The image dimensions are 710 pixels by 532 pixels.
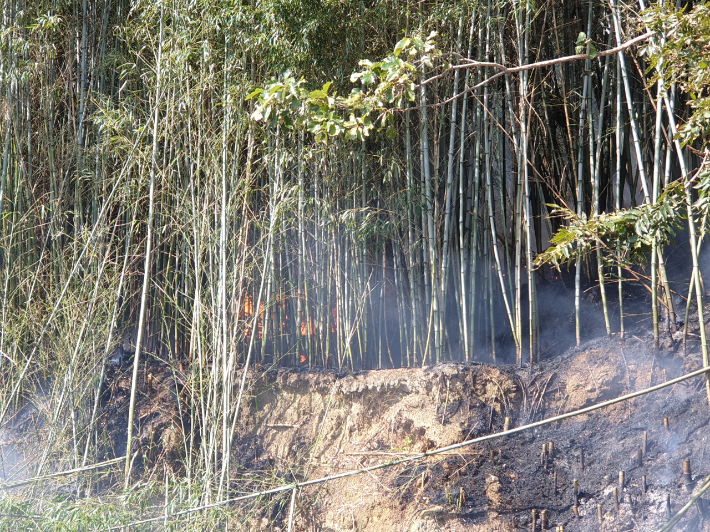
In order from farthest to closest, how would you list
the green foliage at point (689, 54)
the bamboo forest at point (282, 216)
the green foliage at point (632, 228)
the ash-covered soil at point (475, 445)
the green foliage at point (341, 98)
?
the bamboo forest at point (282, 216) < the ash-covered soil at point (475, 445) < the green foliage at point (341, 98) < the green foliage at point (632, 228) < the green foliage at point (689, 54)

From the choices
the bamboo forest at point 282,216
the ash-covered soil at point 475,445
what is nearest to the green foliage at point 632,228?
the bamboo forest at point 282,216

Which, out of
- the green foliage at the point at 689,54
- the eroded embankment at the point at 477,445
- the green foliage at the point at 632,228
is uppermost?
the green foliage at the point at 689,54

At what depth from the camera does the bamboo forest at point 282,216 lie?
341 cm

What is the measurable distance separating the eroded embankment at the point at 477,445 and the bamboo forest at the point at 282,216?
0.09m

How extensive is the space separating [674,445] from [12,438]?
4.23 m

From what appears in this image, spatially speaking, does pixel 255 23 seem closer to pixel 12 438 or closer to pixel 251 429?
pixel 251 429

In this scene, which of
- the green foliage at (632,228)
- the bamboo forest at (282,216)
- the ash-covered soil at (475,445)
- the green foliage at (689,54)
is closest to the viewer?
the green foliage at (689,54)

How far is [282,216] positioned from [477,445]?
5.84ft

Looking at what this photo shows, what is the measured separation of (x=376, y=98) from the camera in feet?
8.46

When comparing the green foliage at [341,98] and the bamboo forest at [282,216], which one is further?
the bamboo forest at [282,216]

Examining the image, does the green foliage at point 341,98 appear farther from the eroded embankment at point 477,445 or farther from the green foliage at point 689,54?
the eroded embankment at point 477,445

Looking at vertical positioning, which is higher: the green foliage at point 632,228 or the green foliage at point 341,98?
the green foliage at point 341,98

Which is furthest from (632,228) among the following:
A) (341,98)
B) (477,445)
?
(477,445)

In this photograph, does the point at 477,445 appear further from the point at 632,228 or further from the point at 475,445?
the point at 632,228
